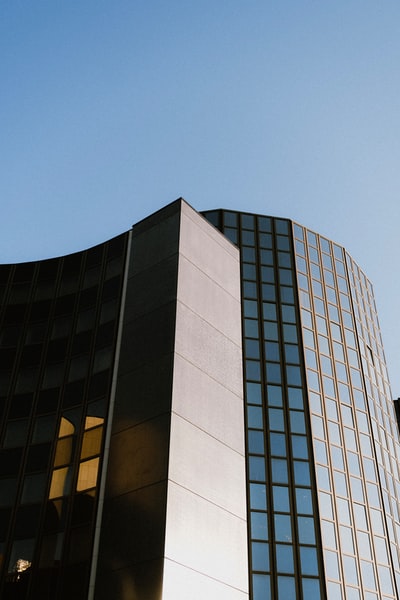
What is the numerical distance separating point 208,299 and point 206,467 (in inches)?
259

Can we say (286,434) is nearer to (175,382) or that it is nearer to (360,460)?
(360,460)

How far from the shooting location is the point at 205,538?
18875 millimetres

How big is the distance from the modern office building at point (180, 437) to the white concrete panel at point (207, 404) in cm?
6

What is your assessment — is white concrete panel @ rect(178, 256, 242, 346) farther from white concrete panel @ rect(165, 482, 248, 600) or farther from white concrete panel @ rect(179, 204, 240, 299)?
white concrete panel @ rect(165, 482, 248, 600)

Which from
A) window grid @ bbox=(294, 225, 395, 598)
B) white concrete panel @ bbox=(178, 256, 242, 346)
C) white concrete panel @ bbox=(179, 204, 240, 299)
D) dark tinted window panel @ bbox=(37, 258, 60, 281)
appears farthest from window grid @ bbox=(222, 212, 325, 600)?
dark tinted window panel @ bbox=(37, 258, 60, 281)

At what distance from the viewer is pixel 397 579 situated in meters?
34.7

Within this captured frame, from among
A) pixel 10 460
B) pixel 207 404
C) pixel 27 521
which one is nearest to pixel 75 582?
pixel 27 521

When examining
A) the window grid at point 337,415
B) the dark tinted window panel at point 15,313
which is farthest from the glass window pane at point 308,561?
the dark tinted window panel at point 15,313

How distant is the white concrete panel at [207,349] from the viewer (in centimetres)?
2211

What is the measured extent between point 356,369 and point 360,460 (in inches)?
256

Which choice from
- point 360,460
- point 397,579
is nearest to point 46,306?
point 360,460

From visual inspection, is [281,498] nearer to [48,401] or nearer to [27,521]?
[48,401]

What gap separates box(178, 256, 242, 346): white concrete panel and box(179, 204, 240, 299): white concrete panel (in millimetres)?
367

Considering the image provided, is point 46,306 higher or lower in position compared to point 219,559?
higher
